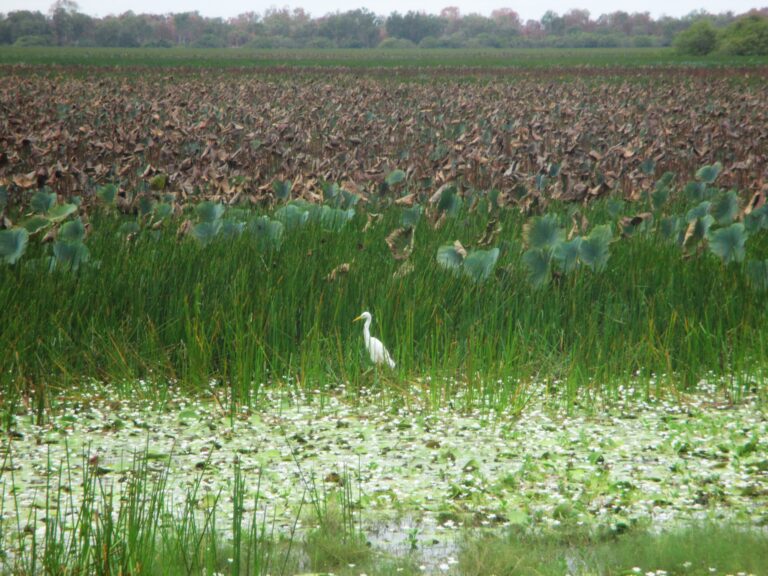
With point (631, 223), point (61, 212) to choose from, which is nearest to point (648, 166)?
point (631, 223)

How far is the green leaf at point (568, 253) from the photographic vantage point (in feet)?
18.6

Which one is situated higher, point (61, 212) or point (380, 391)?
point (61, 212)

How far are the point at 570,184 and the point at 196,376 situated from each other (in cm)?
577

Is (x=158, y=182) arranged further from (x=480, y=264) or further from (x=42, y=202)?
(x=480, y=264)

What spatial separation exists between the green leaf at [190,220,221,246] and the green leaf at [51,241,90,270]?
0.87 metres

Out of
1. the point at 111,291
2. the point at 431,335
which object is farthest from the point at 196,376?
the point at 431,335

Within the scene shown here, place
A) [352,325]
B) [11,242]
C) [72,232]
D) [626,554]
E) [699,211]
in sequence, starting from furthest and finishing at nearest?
[699,211] < [72,232] < [11,242] < [352,325] < [626,554]

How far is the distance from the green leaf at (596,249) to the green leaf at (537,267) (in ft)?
0.95

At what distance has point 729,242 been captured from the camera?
19.2 ft

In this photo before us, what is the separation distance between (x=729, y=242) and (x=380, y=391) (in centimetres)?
258

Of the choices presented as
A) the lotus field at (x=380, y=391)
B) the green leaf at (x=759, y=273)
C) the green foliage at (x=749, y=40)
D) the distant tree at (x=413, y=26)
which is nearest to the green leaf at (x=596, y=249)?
the lotus field at (x=380, y=391)

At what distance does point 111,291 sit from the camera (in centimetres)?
513

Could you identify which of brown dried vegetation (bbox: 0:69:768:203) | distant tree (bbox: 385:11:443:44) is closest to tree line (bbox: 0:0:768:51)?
distant tree (bbox: 385:11:443:44)

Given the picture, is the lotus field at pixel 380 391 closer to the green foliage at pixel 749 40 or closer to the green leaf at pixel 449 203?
the green leaf at pixel 449 203
